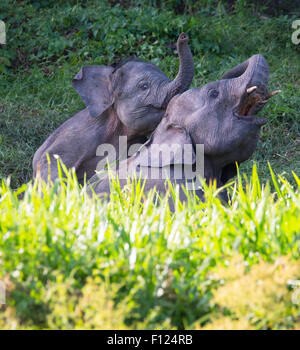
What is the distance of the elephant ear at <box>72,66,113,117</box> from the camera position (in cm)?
423

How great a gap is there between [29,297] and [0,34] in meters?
5.16

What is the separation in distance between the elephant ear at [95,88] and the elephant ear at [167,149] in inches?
17.5

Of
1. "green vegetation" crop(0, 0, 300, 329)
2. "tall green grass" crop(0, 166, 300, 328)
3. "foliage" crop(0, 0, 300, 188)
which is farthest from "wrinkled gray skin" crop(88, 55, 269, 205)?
"foliage" crop(0, 0, 300, 188)

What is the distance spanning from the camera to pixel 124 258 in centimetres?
258

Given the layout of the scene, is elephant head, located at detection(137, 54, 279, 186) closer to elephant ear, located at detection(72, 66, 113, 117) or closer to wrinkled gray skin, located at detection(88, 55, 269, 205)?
wrinkled gray skin, located at detection(88, 55, 269, 205)

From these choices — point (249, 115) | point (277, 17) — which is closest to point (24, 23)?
point (277, 17)

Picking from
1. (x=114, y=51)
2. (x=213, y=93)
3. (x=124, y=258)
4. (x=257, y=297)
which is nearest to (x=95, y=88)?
(x=213, y=93)

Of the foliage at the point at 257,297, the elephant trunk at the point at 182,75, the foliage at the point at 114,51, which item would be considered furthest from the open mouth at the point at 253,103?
the foliage at the point at 114,51

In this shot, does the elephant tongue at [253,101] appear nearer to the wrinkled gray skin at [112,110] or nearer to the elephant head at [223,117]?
the elephant head at [223,117]

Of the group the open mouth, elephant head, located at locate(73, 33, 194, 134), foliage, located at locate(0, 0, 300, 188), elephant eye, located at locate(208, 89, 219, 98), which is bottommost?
the open mouth

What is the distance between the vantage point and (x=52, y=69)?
291 inches

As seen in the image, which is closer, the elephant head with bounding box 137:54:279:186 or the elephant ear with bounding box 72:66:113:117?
the elephant head with bounding box 137:54:279:186

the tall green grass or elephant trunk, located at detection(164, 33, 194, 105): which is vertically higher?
elephant trunk, located at detection(164, 33, 194, 105)
